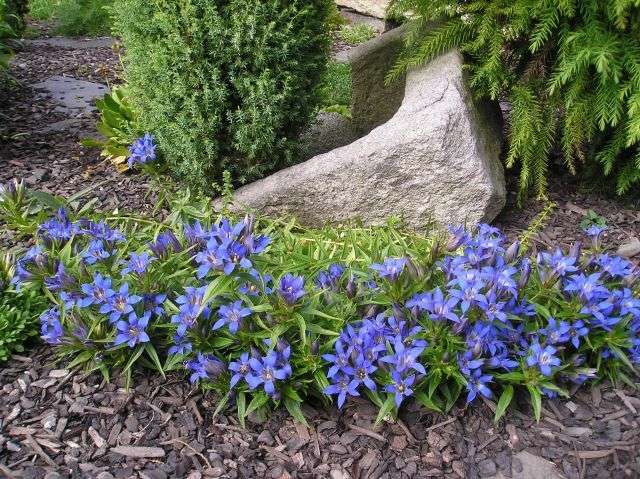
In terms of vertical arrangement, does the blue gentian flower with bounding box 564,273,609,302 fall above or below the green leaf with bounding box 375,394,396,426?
above

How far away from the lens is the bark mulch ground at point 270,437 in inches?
93.0

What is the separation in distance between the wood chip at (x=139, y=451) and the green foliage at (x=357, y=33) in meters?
7.01

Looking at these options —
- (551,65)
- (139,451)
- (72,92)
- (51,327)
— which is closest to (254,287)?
(139,451)

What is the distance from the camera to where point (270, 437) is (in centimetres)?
251

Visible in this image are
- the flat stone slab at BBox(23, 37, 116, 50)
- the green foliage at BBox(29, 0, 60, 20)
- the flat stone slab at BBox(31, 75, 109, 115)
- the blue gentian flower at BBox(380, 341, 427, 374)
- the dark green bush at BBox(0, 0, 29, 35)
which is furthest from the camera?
the green foliage at BBox(29, 0, 60, 20)

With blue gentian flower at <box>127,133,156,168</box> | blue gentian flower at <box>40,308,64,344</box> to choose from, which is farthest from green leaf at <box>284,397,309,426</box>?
blue gentian flower at <box>127,133,156,168</box>

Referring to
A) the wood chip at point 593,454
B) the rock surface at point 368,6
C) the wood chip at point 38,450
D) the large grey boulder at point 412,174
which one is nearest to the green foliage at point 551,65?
the large grey boulder at point 412,174

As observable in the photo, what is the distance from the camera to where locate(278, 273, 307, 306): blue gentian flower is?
7.89 ft

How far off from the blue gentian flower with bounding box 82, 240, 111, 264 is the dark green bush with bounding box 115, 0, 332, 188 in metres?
1.05

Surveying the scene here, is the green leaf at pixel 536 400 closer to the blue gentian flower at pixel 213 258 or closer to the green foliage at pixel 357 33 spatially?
the blue gentian flower at pixel 213 258

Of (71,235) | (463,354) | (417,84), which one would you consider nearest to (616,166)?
(417,84)

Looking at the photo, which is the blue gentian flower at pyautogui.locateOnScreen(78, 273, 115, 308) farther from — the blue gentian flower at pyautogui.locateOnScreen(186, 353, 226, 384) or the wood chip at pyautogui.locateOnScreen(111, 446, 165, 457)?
the wood chip at pyautogui.locateOnScreen(111, 446, 165, 457)

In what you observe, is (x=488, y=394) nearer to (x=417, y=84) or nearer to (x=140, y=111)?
(x=417, y=84)

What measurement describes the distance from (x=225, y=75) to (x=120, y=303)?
1630mm
